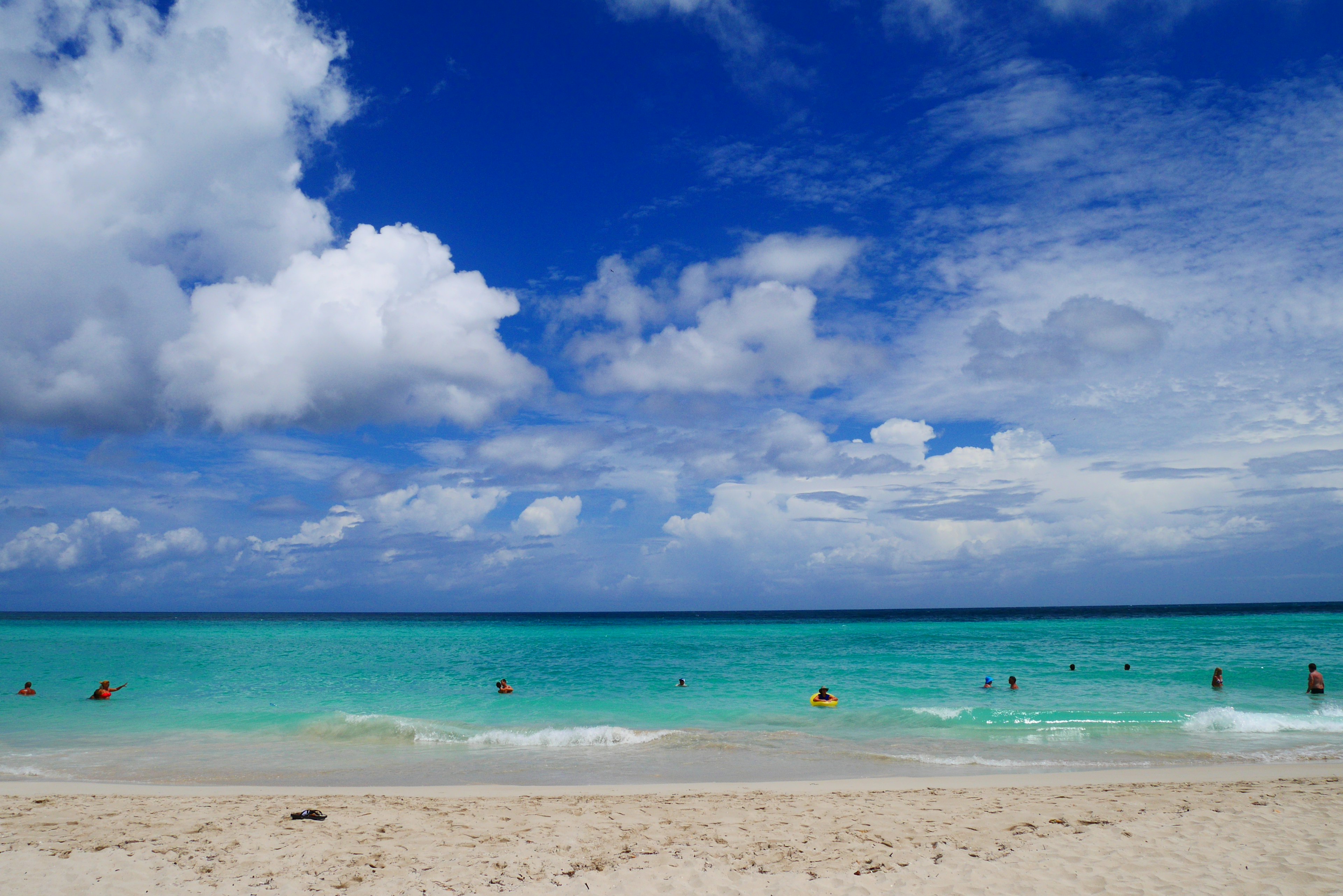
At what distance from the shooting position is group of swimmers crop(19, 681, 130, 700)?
2384cm

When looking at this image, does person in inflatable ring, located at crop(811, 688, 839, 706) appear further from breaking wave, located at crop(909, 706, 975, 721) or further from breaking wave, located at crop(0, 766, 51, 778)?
breaking wave, located at crop(0, 766, 51, 778)

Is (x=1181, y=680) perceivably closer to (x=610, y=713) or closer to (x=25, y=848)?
(x=610, y=713)

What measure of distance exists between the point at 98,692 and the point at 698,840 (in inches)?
964

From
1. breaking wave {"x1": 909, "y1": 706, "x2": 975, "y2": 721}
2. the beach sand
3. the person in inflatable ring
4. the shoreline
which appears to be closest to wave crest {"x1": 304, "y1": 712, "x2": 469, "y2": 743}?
the shoreline

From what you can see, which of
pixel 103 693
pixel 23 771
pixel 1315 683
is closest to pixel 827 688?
pixel 1315 683

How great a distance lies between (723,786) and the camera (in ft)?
41.0

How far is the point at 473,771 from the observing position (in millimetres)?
14266

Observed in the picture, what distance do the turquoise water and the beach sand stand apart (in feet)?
8.06

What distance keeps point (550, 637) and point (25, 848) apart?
59987mm

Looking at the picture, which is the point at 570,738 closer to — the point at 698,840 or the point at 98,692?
the point at 698,840

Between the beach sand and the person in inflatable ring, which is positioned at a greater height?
the beach sand

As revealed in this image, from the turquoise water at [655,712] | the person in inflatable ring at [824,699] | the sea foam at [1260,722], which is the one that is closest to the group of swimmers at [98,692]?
the turquoise water at [655,712]

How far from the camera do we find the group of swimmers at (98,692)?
23844 mm

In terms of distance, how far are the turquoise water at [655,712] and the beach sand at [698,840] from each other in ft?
8.06
